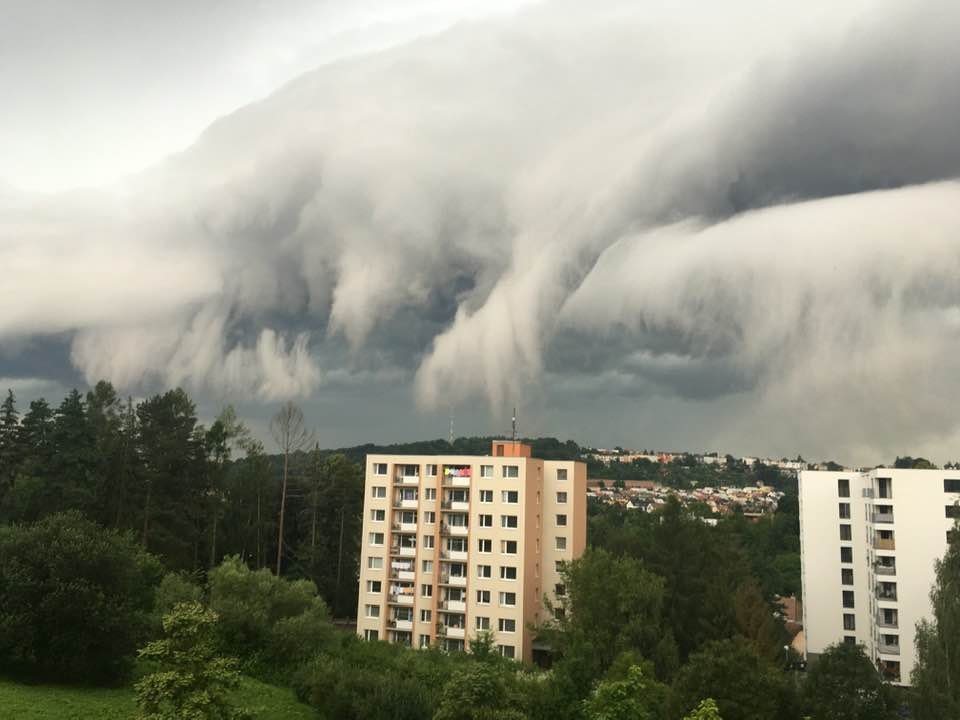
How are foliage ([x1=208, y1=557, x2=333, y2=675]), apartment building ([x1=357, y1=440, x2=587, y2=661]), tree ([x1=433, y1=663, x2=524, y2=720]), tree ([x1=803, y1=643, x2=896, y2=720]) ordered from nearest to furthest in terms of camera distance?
tree ([x1=433, y1=663, x2=524, y2=720]) → tree ([x1=803, y1=643, x2=896, y2=720]) → foliage ([x1=208, y1=557, x2=333, y2=675]) → apartment building ([x1=357, y1=440, x2=587, y2=661])

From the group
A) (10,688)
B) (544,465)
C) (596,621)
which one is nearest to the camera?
(10,688)

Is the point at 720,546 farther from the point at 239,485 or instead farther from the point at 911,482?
the point at 239,485

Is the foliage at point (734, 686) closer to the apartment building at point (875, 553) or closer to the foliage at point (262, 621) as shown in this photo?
the foliage at point (262, 621)

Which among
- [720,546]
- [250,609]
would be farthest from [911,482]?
[250,609]

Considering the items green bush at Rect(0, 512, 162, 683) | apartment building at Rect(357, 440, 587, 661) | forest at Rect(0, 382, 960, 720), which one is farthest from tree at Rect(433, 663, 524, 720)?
apartment building at Rect(357, 440, 587, 661)

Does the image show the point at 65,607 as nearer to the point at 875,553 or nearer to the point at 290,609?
the point at 290,609

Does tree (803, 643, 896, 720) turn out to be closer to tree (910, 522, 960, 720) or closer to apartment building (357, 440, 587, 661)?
tree (910, 522, 960, 720)
